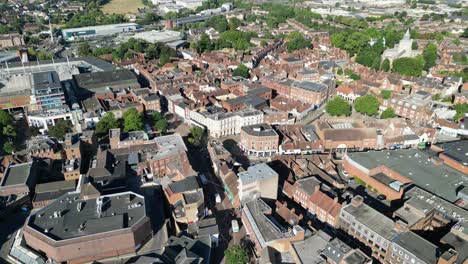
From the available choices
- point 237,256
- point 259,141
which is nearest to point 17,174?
point 237,256

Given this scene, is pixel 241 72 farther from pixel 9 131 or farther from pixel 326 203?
pixel 326 203

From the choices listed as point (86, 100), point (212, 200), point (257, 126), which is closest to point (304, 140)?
point (257, 126)

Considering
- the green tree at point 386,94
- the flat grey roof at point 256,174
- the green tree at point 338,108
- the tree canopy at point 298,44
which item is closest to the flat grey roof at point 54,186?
the flat grey roof at point 256,174

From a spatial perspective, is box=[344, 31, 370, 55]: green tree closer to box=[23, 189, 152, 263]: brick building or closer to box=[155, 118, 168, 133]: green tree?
box=[155, 118, 168, 133]: green tree

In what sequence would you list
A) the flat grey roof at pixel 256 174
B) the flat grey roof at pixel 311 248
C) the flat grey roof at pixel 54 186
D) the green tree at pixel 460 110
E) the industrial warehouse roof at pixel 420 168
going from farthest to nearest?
the green tree at pixel 460 110
the industrial warehouse roof at pixel 420 168
the flat grey roof at pixel 54 186
the flat grey roof at pixel 256 174
the flat grey roof at pixel 311 248

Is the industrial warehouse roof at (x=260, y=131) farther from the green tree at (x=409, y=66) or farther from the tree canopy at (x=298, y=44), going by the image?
the tree canopy at (x=298, y=44)

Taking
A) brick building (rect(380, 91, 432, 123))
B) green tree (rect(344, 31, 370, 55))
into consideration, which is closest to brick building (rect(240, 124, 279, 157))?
brick building (rect(380, 91, 432, 123))

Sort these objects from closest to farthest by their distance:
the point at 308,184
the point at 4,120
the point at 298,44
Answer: the point at 308,184
the point at 4,120
the point at 298,44
